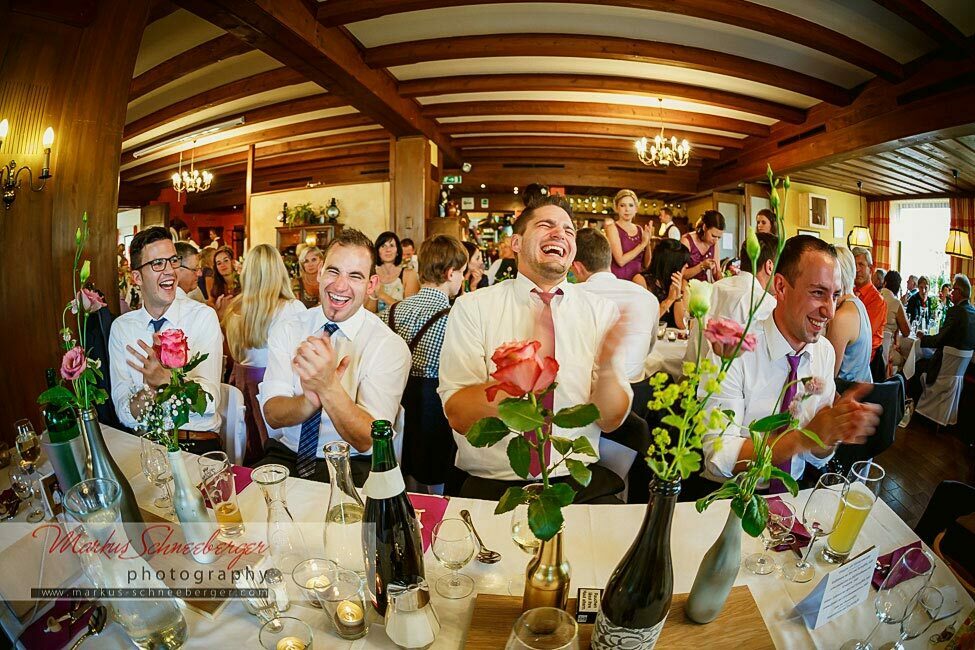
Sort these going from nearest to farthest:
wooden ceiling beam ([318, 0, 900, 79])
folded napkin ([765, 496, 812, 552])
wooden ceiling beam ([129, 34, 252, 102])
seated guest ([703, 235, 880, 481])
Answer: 1. folded napkin ([765, 496, 812, 552])
2. seated guest ([703, 235, 880, 481])
3. wooden ceiling beam ([318, 0, 900, 79])
4. wooden ceiling beam ([129, 34, 252, 102])

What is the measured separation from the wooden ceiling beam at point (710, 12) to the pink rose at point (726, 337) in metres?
3.47

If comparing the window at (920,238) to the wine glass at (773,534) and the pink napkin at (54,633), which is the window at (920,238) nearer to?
the wine glass at (773,534)

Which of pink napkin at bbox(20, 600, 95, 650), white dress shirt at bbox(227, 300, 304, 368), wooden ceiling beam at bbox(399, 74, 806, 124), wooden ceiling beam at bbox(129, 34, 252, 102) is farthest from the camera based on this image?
wooden ceiling beam at bbox(399, 74, 806, 124)

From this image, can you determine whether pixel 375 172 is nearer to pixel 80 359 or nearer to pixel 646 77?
pixel 646 77

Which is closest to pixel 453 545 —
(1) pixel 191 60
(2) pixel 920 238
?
(1) pixel 191 60

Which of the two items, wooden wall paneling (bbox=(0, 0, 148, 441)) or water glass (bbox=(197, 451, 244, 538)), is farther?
wooden wall paneling (bbox=(0, 0, 148, 441))

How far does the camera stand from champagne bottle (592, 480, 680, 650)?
2.39 feet

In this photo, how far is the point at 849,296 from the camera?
2.83 meters

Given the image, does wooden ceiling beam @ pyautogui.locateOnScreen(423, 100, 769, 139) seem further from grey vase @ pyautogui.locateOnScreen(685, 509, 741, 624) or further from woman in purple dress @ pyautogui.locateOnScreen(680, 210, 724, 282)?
grey vase @ pyautogui.locateOnScreen(685, 509, 741, 624)

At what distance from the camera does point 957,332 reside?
4262mm

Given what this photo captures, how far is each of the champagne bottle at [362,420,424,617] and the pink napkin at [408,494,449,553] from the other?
0.68 ft

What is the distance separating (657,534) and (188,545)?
38.9 inches

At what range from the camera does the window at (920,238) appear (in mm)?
11109

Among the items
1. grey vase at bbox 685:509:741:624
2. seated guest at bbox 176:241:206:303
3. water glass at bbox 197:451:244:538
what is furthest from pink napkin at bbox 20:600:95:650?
seated guest at bbox 176:241:206:303
